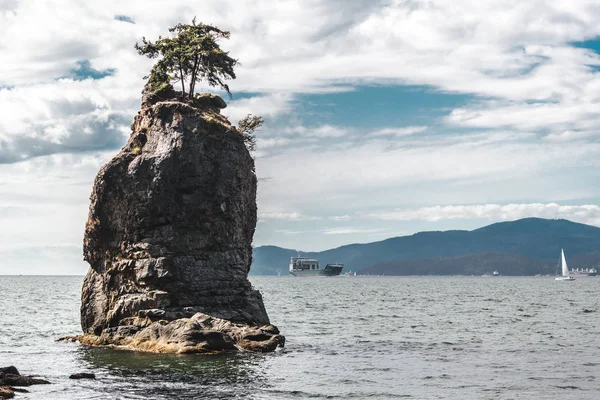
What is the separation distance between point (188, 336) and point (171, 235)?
964 cm

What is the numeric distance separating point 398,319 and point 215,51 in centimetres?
4032

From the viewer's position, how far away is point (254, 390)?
35125 mm

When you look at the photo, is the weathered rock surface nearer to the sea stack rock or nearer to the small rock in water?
the small rock in water

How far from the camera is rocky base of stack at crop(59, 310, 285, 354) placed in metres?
46.7

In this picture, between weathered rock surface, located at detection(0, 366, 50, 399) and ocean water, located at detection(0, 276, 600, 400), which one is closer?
weathered rock surface, located at detection(0, 366, 50, 399)

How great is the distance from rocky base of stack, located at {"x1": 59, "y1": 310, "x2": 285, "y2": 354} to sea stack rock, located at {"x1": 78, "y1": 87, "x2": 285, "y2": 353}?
113mm

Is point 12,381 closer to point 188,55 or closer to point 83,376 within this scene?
point 83,376

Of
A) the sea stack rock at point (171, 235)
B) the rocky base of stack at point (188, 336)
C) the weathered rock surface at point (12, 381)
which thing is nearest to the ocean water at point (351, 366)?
the weathered rock surface at point (12, 381)

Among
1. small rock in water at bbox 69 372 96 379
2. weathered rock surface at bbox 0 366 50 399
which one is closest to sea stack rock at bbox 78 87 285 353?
small rock in water at bbox 69 372 96 379

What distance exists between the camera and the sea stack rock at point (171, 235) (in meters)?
52.1

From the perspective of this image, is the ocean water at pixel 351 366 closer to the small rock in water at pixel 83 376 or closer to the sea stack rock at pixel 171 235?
the small rock in water at pixel 83 376

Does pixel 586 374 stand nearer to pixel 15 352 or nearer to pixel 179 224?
pixel 179 224

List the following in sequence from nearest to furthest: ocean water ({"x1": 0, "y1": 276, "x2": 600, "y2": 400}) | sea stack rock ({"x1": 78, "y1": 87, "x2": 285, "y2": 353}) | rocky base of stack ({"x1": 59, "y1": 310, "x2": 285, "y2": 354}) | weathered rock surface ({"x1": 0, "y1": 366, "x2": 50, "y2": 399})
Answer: weathered rock surface ({"x1": 0, "y1": 366, "x2": 50, "y2": 399}), ocean water ({"x1": 0, "y1": 276, "x2": 600, "y2": 400}), rocky base of stack ({"x1": 59, "y1": 310, "x2": 285, "y2": 354}), sea stack rock ({"x1": 78, "y1": 87, "x2": 285, "y2": 353})

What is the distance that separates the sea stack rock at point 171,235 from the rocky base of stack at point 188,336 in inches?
4.4
